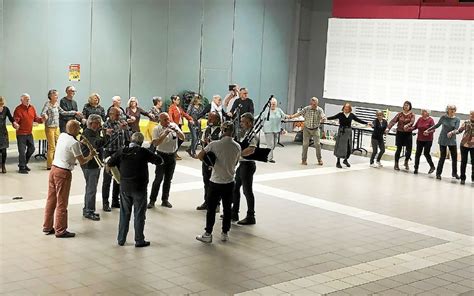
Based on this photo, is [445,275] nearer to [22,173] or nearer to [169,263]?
[169,263]

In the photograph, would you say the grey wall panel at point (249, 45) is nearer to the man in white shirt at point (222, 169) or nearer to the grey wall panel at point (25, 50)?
the grey wall panel at point (25, 50)

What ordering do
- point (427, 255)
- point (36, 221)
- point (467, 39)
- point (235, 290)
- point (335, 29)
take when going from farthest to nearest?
point (335, 29) < point (467, 39) < point (36, 221) < point (427, 255) < point (235, 290)

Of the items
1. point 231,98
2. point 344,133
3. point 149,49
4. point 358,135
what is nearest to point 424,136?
point 344,133

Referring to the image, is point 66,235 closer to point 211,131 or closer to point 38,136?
point 211,131

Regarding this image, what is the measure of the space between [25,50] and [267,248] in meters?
9.00

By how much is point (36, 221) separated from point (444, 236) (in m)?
5.71

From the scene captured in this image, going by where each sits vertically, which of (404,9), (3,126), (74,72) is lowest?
(3,126)

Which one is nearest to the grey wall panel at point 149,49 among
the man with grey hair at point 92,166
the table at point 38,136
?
the table at point 38,136

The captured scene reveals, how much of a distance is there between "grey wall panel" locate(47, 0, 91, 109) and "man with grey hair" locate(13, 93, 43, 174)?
9.21 ft

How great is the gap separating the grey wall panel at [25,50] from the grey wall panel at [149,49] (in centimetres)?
250

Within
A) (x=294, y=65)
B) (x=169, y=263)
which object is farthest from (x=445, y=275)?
(x=294, y=65)

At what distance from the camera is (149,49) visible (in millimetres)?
18641

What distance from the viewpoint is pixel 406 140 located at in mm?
16297

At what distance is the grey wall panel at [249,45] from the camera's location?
20.7m
